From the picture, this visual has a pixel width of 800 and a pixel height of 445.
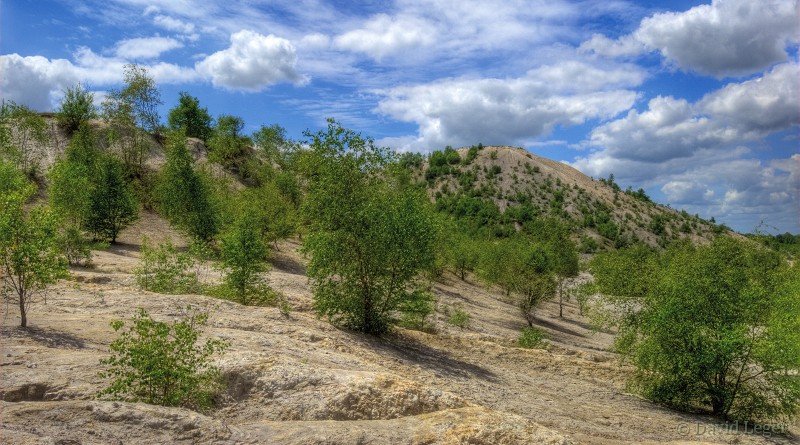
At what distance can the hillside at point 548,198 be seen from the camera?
4350 inches

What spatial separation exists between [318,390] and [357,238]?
9.21m

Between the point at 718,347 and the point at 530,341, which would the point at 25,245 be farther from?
the point at 530,341

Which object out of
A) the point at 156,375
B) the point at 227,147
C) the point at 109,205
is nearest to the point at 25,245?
the point at 156,375

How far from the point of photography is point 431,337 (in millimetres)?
20797

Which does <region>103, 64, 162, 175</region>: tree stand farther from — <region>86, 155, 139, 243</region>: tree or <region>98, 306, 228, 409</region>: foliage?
<region>98, 306, 228, 409</region>: foliage

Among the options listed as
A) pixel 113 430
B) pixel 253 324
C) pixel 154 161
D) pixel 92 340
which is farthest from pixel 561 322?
pixel 154 161

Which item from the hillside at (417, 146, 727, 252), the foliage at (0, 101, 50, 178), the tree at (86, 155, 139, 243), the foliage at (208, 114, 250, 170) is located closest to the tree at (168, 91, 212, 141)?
the foliage at (208, 114, 250, 170)

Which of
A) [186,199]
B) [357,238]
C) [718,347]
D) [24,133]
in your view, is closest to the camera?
[718,347]

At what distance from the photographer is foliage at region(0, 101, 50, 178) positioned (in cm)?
4631

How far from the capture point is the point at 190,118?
74.6 meters

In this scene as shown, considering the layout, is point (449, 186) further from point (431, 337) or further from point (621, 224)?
point (431, 337)

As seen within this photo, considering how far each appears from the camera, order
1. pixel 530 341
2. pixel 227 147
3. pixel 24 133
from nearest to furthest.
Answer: pixel 530 341 → pixel 24 133 → pixel 227 147

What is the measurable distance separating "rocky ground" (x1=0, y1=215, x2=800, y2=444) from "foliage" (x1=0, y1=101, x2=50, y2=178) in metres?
30.8

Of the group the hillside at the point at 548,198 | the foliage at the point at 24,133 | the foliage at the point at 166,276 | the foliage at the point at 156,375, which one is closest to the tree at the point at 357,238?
the foliage at the point at 166,276
